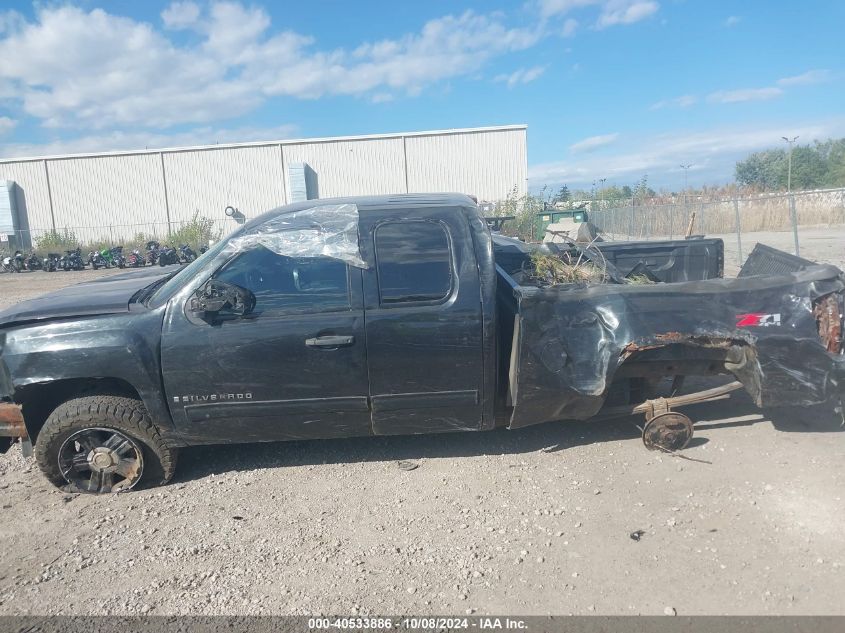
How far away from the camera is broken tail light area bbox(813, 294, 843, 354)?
13.3 feet

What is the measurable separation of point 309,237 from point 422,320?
0.97 m

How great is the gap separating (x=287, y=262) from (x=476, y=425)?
5.66ft

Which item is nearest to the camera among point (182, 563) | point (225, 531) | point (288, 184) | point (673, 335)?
point (182, 563)

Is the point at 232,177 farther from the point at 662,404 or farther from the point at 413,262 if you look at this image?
the point at 662,404

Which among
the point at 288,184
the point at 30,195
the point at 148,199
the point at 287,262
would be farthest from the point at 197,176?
the point at 287,262

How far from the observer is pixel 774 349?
4035mm

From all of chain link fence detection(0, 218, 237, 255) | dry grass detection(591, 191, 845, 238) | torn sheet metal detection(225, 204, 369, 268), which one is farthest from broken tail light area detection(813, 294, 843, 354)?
chain link fence detection(0, 218, 237, 255)

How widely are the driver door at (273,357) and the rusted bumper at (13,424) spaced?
42.5 inches

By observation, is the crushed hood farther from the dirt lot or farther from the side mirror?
the dirt lot

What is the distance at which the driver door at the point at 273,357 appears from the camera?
3852mm

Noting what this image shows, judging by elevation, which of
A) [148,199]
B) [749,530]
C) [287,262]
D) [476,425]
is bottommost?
[749,530]

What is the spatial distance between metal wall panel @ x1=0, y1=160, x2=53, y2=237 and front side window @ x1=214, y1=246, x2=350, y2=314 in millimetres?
41179

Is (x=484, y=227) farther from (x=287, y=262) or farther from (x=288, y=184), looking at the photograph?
(x=288, y=184)

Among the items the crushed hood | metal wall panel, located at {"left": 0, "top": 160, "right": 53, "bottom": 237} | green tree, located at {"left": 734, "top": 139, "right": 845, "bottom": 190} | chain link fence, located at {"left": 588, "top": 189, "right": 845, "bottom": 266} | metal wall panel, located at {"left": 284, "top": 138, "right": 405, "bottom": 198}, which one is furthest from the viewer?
green tree, located at {"left": 734, "top": 139, "right": 845, "bottom": 190}
